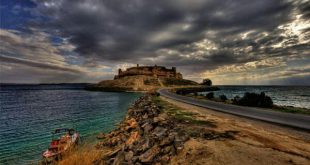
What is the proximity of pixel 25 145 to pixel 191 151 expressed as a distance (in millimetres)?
15874

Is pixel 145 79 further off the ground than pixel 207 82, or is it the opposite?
pixel 145 79

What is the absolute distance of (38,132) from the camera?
19.2m

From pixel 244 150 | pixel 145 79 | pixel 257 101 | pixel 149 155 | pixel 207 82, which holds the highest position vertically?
pixel 145 79

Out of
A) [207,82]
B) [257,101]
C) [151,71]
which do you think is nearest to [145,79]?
[151,71]

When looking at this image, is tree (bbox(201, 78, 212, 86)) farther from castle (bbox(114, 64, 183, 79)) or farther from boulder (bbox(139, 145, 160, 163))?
→ boulder (bbox(139, 145, 160, 163))

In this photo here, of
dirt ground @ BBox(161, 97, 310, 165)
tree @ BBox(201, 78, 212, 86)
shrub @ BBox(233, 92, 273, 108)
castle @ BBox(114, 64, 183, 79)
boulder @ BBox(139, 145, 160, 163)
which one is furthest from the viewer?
tree @ BBox(201, 78, 212, 86)

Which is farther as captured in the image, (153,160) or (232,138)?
(232,138)

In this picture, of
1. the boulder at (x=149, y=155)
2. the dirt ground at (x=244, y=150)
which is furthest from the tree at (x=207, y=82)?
the boulder at (x=149, y=155)

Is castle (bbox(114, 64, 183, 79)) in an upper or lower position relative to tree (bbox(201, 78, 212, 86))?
upper

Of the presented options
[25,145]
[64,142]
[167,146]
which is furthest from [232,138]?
[25,145]

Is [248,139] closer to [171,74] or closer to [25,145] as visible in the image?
[25,145]

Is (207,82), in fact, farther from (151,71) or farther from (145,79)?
(145,79)

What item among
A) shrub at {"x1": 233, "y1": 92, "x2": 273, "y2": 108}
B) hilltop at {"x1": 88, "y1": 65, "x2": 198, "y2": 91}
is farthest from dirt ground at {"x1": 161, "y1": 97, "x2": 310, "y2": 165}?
hilltop at {"x1": 88, "y1": 65, "x2": 198, "y2": 91}

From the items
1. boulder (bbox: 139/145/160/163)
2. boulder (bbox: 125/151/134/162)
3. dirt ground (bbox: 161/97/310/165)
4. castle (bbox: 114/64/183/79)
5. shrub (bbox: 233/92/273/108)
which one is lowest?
boulder (bbox: 125/151/134/162)
